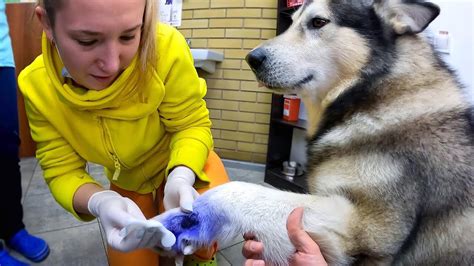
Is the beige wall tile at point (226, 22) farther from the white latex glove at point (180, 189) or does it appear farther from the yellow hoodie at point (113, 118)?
the white latex glove at point (180, 189)

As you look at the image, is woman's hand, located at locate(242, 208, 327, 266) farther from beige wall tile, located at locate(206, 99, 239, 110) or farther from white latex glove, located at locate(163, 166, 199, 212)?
beige wall tile, located at locate(206, 99, 239, 110)

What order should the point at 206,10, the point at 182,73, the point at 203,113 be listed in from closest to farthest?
the point at 182,73, the point at 203,113, the point at 206,10

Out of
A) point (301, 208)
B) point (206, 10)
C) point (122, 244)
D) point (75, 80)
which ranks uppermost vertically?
point (206, 10)

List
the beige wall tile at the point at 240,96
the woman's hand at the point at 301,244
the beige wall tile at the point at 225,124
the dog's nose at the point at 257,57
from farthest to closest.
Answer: the beige wall tile at the point at 225,124, the beige wall tile at the point at 240,96, the dog's nose at the point at 257,57, the woman's hand at the point at 301,244

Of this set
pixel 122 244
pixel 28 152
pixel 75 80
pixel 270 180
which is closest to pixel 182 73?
pixel 75 80

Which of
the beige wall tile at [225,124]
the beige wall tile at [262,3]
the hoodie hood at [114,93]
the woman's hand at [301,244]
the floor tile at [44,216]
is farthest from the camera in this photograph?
the beige wall tile at [225,124]

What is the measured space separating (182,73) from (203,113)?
0.53ft

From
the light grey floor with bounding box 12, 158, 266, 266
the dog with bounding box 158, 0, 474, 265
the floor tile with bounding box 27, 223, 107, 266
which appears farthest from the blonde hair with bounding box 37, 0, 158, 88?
the floor tile with bounding box 27, 223, 107, 266

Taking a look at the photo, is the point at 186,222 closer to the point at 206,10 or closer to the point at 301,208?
the point at 301,208

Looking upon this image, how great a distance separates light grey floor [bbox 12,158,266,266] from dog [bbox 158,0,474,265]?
2.24 ft

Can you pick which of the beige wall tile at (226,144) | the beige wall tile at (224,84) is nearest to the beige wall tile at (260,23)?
the beige wall tile at (224,84)

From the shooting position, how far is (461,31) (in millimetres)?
1657

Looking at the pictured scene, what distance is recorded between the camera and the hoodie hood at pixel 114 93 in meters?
0.93

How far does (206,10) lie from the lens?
2812mm
